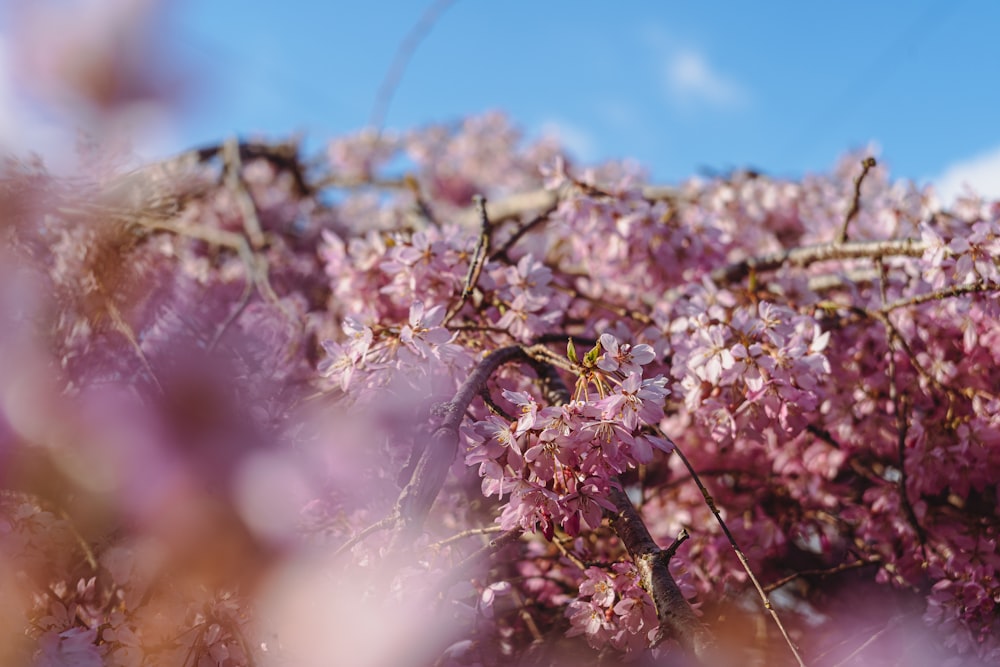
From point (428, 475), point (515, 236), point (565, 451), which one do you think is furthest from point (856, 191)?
point (428, 475)

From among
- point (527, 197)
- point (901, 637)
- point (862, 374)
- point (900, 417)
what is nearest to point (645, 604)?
point (901, 637)

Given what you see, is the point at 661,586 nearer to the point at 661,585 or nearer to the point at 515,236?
Result: the point at 661,585

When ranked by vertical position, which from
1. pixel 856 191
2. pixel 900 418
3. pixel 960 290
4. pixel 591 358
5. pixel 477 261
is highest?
pixel 477 261

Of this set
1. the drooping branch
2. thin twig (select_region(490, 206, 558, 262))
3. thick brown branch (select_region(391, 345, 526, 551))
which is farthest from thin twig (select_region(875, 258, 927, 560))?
thick brown branch (select_region(391, 345, 526, 551))

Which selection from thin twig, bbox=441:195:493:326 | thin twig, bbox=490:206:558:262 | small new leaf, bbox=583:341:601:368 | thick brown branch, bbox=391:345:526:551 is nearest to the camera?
thick brown branch, bbox=391:345:526:551

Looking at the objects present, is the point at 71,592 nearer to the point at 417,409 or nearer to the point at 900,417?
the point at 417,409

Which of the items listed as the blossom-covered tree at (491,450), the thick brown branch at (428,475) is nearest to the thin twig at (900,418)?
the blossom-covered tree at (491,450)

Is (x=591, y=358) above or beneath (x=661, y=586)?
above

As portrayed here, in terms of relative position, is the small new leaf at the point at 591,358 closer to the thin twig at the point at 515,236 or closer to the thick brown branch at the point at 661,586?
the thick brown branch at the point at 661,586

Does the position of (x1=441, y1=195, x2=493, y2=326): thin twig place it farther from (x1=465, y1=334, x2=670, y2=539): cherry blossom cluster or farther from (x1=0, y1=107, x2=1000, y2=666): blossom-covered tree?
(x1=465, y1=334, x2=670, y2=539): cherry blossom cluster
